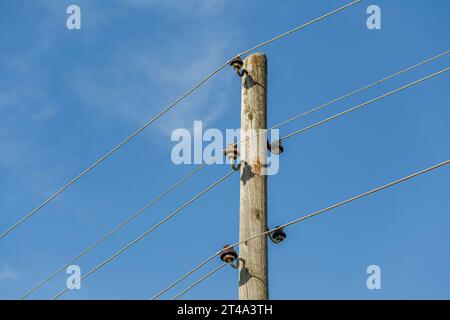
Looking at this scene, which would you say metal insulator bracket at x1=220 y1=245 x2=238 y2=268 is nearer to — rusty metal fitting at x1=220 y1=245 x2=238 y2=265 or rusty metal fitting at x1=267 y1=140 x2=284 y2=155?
rusty metal fitting at x1=220 y1=245 x2=238 y2=265

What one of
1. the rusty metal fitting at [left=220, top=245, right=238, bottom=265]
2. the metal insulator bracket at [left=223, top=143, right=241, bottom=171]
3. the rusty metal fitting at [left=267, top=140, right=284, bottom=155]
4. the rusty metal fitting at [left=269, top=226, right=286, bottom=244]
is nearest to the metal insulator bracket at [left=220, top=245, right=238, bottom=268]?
the rusty metal fitting at [left=220, top=245, right=238, bottom=265]

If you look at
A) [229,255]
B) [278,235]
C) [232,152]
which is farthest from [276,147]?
[229,255]

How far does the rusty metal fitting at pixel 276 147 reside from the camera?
9219 mm

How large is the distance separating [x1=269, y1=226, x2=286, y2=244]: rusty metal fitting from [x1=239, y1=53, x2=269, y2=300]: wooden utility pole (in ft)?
0.28

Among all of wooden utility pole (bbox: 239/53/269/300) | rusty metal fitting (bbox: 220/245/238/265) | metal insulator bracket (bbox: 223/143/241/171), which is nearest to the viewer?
wooden utility pole (bbox: 239/53/269/300)

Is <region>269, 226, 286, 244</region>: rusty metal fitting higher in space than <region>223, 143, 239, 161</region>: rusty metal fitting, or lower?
lower

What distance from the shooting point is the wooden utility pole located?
8.28m

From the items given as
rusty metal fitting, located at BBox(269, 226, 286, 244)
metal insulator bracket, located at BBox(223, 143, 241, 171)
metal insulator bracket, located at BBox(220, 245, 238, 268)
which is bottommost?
metal insulator bracket, located at BBox(220, 245, 238, 268)
